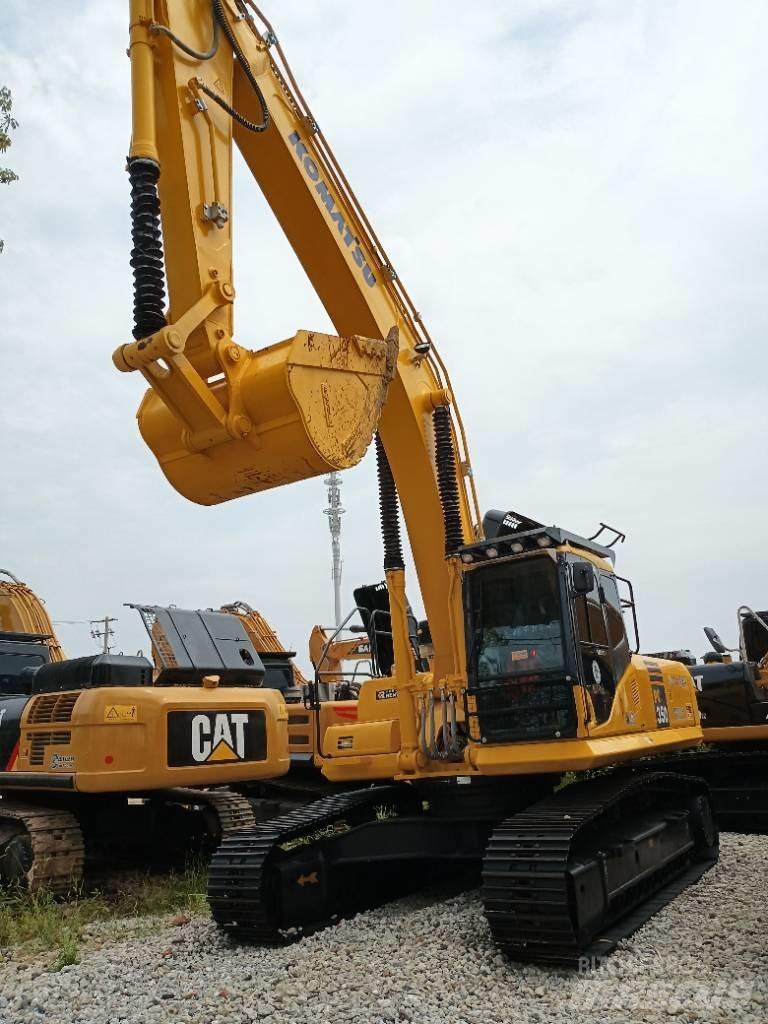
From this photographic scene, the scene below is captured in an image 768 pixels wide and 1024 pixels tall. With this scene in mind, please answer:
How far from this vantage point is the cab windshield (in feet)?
19.4

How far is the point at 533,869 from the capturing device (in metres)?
4.93

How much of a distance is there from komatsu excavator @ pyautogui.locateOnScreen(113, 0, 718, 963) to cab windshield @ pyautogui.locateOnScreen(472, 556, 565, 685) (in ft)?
0.04

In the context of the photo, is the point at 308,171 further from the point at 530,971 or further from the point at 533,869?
the point at 530,971

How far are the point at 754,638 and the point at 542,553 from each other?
19.6ft

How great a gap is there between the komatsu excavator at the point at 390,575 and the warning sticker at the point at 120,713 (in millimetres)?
1413

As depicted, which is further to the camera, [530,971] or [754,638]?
[754,638]

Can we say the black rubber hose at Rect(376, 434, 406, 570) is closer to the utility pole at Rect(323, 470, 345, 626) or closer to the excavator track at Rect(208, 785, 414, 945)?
the excavator track at Rect(208, 785, 414, 945)

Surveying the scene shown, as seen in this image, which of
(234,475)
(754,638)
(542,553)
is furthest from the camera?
(754,638)

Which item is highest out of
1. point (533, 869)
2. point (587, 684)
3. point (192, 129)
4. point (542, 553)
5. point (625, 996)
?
point (192, 129)

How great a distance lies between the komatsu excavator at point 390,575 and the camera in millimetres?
4996

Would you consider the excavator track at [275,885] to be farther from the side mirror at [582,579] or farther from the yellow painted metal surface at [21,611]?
the yellow painted metal surface at [21,611]

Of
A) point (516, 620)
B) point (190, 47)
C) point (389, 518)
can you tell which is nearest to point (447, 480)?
point (389, 518)

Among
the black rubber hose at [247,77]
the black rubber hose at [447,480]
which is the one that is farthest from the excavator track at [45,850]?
the black rubber hose at [247,77]

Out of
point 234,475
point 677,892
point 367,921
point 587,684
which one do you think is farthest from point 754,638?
point 234,475
